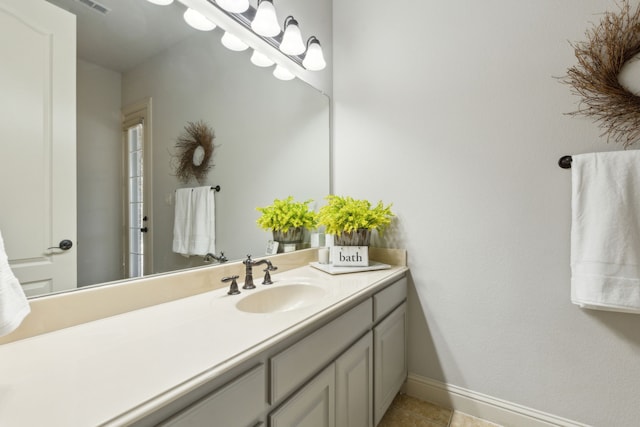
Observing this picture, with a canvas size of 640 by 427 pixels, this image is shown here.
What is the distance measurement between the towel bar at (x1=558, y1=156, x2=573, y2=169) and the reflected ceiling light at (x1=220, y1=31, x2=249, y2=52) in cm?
148

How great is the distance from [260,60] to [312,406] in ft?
4.85

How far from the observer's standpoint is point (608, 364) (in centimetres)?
114

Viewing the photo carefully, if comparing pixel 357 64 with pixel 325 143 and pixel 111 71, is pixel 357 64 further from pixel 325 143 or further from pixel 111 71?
pixel 111 71

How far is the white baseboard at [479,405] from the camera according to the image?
126cm

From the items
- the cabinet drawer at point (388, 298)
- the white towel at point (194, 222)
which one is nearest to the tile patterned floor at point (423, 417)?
the cabinet drawer at point (388, 298)

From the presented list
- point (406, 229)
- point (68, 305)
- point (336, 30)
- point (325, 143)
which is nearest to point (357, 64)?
point (336, 30)

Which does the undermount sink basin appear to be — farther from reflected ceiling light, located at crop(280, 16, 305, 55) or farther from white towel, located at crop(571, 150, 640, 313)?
reflected ceiling light, located at crop(280, 16, 305, 55)

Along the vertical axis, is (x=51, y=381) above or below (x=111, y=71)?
below

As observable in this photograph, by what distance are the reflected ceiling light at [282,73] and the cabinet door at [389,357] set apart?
1.35 metres

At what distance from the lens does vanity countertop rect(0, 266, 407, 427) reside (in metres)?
0.45

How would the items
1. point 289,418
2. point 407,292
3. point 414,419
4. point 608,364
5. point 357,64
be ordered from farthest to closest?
point 357,64 < point 407,292 < point 414,419 < point 608,364 < point 289,418

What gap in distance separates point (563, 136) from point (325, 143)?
119 centimetres

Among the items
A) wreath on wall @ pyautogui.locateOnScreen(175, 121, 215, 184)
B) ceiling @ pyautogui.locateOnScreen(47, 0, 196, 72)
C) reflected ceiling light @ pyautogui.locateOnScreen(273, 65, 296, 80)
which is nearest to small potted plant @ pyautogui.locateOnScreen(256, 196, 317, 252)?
wreath on wall @ pyautogui.locateOnScreen(175, 121, 215, 184)

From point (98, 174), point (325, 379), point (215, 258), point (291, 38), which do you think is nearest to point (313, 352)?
point (325, 379)
